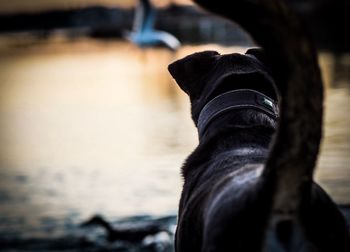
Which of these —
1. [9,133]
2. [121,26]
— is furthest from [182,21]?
[9,133]

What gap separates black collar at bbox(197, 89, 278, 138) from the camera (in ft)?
13.9

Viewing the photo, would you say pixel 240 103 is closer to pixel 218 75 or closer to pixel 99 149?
pixel 218 75

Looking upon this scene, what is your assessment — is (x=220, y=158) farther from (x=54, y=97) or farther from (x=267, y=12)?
(x=54, y=97)

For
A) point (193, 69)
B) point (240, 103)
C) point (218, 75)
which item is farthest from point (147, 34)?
point (240, 103)

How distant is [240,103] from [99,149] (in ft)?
37.5

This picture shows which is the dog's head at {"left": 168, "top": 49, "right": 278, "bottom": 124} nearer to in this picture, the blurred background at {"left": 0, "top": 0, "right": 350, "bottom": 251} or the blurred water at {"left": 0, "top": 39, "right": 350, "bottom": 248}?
the blurred background at {"left": 0, "top": 0, "right": 350, "bottom": 251}

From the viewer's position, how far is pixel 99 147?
1581cm

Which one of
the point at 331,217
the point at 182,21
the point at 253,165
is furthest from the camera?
the point at 182,21

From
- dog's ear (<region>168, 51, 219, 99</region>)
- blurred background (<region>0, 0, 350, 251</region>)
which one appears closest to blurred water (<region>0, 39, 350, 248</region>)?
blurred background (<region>0, 0, 350, 251</region>)

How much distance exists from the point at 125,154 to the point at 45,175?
210cm

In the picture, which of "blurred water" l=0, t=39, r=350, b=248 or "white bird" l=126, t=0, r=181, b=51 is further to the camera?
"white bird" l=126, t=0, r=181, b=51

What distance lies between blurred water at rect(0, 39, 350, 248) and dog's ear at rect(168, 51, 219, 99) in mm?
4992

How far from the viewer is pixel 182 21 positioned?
80.1 metres

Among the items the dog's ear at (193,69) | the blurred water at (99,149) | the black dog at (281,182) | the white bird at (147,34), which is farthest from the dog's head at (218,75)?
the white bird at (147,34)
